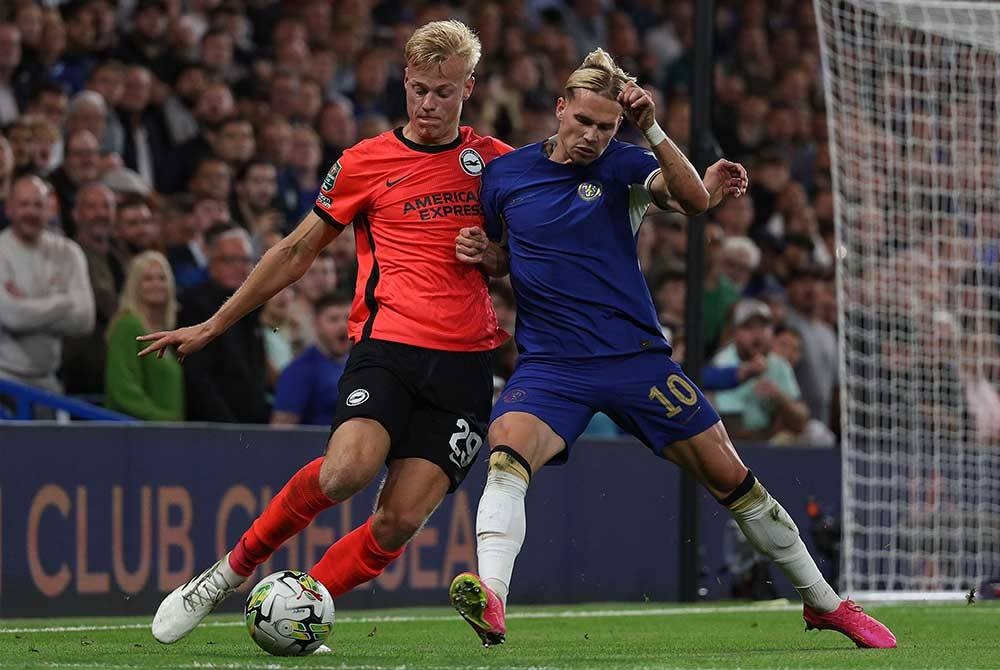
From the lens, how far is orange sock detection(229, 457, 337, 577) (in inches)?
282

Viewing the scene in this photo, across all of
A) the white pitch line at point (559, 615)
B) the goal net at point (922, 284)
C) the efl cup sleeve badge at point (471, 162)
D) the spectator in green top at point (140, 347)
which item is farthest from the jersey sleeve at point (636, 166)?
the goal net at point (922, 284)

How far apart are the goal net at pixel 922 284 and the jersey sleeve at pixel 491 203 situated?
6883mm

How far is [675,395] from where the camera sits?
7086 mm

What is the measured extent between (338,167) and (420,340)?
760 mm

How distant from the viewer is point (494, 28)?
54.9ft

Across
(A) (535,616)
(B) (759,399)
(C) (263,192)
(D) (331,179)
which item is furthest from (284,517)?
(B) (759,399)

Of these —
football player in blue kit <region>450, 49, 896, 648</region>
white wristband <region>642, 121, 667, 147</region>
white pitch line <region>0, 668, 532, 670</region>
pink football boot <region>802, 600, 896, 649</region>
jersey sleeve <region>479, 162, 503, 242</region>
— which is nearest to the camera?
white pitch line <region>0, 668, 532, 670</region>

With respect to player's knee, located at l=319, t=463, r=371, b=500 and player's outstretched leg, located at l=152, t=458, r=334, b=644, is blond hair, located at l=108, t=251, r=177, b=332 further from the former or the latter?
player's knee, located at l=319, t=463, r=371, b=500

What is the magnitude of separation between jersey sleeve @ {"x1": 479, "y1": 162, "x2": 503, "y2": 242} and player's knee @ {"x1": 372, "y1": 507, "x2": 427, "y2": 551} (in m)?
1.11

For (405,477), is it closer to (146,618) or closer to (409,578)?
(146,618)

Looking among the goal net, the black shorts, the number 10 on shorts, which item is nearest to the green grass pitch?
the black shorts

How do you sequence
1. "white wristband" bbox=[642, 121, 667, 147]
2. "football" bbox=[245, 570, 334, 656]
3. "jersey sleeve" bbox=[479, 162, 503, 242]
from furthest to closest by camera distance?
"jersey sleeve" bbox=[479, 162, 503, 242], "football" bbox=[245, 570, 334, 656], "white wristband" bbox=[642, 121, 667, 147]

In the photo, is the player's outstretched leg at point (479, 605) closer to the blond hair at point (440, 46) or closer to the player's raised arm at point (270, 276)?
the player's raised arm at point (270, 276)

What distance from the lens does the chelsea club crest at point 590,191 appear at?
7.15 metres
